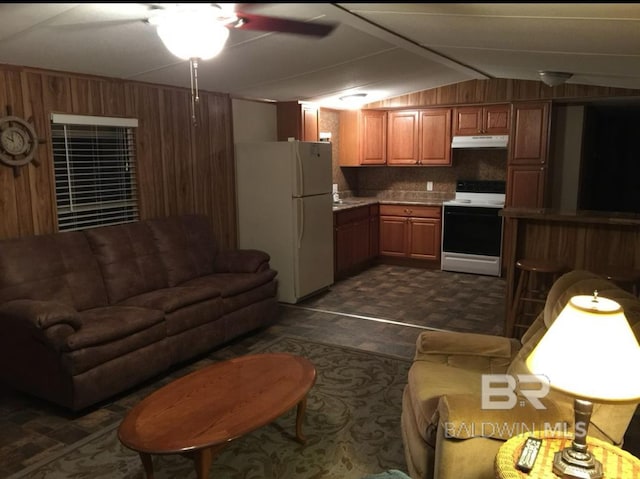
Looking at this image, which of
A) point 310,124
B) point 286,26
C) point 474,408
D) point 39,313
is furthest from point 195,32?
point 310,124

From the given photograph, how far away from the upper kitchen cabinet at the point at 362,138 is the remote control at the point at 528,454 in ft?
17.8

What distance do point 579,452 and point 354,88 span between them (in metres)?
4.73

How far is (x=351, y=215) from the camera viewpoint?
20.8ft

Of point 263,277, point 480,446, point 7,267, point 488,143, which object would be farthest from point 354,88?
point 480,446

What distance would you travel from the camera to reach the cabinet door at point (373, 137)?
272 inches

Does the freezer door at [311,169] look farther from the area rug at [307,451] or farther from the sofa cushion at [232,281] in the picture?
the area rug at [307,451]

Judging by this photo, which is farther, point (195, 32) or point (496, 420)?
point (195, 32)

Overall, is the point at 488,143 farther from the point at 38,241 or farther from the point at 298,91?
the point at 38,241

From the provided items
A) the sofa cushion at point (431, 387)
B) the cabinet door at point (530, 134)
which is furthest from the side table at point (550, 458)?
the cabinet door at point (530, 134)

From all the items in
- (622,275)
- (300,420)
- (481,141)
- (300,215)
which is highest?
(481,141)

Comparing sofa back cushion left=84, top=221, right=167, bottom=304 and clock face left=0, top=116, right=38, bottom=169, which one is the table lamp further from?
clock face left=0, top=116, right=38, bottom=169

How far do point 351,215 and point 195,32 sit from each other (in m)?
4.22

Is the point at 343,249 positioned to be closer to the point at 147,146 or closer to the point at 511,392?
the point at 147,146

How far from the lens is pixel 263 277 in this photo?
4.50 m
